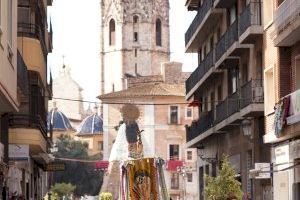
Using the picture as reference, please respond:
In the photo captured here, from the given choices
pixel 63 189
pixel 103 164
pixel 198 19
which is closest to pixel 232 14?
pixel 198 19

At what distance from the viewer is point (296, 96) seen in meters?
24.9

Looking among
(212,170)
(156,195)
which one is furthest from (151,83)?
(156,195)

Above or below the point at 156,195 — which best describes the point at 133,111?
above

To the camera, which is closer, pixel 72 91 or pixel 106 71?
pixel 106 71

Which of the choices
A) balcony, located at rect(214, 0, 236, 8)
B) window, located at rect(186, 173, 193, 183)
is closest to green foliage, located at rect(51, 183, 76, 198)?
window, located at rect(186, 173, 193, 183)

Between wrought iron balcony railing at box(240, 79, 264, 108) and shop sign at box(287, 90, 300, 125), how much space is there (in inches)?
210

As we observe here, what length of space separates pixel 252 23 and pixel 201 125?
1464cm

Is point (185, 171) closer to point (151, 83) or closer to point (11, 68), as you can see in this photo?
point (151, 83)

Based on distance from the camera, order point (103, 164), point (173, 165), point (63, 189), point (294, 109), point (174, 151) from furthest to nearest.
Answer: point (174, 151), point (63, 189), point (103, 164), point (173, 165), point (294, 109)

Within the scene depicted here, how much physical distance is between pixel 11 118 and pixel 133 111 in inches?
2452

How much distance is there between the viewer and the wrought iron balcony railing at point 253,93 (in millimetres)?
31078

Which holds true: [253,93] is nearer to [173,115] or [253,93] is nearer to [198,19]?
[198,19]

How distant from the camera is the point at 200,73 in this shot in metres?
45.2

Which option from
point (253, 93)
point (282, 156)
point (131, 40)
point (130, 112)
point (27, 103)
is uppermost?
point (131, 40)
